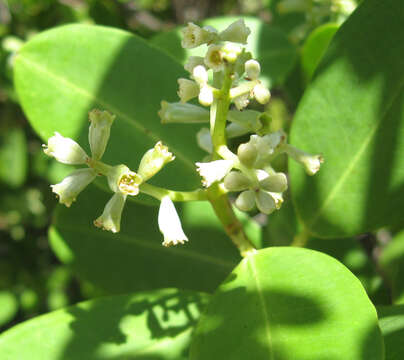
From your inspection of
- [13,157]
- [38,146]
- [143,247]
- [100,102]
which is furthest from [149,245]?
[38,146]

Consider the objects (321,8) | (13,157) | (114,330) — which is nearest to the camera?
(114,330)

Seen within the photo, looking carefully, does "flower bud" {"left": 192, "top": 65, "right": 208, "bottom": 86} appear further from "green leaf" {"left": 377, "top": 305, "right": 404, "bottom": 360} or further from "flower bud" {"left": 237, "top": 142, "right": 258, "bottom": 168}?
"green leaf" {"left": 377, "top": 305, "right": 404, "bottom": 360}

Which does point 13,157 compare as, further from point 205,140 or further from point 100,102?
point 205,140

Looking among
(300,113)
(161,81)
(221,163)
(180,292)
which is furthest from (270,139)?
(180,292)

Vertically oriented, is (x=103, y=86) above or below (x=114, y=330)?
above

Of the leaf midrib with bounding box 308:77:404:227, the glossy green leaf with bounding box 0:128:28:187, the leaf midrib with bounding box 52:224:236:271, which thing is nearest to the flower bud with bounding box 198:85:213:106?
the leaf midrib with bounding box 308:77:404:227

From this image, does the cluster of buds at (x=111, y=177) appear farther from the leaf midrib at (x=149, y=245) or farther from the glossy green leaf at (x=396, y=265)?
the glossy green leaf at (x=396, y=265)

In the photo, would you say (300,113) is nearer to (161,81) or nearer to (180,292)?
(161,81)

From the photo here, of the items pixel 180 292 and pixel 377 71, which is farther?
pixel 180 292
